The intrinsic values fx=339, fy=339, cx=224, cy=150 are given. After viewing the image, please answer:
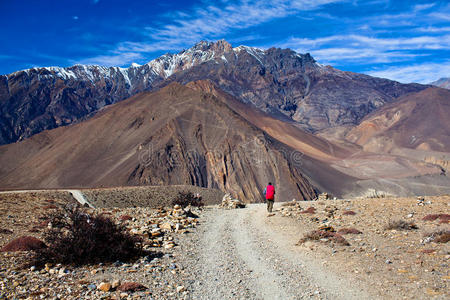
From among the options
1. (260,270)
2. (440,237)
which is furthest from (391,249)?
(260,270)

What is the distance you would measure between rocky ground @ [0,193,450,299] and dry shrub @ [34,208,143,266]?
22cm

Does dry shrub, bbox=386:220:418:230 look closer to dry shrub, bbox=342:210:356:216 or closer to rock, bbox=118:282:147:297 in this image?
dry shrub, bbox=342:210:356:216

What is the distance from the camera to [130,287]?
215 inches

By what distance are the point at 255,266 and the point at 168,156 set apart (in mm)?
40474

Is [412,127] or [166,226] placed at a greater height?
[412,127]

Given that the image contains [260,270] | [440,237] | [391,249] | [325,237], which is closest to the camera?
[260,270]

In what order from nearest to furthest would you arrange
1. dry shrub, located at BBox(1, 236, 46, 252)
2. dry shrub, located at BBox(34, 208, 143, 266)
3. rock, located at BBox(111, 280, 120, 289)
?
rock, located at BBox(111, 280, 120, 289)
dry shrub, located at BBox(34, 208, 143, 266)
dry shrub, located at BBox(1, 236, 46, 252)

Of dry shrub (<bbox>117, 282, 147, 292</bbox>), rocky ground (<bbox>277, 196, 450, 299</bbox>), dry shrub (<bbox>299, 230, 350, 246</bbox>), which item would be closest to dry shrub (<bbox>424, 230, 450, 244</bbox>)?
rocky ground (<bbox>277, 196, 450, 299</bbox>)

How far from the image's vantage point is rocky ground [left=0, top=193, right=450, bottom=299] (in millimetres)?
5445

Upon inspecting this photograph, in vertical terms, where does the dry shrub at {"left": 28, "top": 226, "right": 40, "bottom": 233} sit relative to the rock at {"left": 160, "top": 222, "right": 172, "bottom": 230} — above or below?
above

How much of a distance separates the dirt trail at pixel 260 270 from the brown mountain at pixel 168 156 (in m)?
32.7

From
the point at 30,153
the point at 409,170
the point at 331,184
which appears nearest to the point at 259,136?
the point at 331,184

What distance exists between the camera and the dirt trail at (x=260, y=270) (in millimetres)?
5578

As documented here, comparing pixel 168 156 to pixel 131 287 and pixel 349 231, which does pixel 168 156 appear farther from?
pixel 131 287
